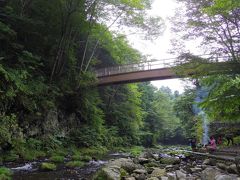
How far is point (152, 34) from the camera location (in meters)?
20.2

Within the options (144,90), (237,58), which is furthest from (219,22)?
(144,90)

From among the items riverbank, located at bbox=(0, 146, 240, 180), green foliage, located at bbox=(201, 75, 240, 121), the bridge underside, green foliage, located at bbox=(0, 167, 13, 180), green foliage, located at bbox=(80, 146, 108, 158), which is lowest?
green foliage, located at bbox=(80, 146, 108, 158)

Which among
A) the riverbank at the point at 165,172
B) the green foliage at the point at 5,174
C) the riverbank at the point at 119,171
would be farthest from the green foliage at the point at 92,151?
the green foliage at the point at 5,174

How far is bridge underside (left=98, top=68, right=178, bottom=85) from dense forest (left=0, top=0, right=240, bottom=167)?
1926 millimetres

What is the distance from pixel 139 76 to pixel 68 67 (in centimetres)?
553

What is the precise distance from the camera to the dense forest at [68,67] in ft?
29.3

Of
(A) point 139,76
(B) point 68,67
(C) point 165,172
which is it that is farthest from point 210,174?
(A) point 139,76

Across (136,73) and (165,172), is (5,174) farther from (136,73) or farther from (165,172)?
(136,73)

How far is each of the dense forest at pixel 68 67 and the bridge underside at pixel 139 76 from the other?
75.8 inches

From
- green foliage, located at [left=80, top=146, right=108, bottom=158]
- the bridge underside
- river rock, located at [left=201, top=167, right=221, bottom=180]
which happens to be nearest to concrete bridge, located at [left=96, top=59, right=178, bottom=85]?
the bridge underside

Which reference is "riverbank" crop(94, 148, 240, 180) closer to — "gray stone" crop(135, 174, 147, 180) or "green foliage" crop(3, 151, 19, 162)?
"gray stone" crop(135, 174, 147, 180)

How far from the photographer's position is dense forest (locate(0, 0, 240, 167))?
352 inches

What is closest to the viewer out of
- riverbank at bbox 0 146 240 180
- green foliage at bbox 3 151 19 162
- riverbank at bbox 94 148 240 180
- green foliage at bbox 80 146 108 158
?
riverbank at bbox 94 148 240 180

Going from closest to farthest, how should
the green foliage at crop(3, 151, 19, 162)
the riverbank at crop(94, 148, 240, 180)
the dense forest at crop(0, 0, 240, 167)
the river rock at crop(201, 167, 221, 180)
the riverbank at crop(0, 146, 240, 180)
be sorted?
the river rock at crop(201, 167, 221, 180)
the riverbank at crop(94, 148, 240, 180)
the riverbank at crop(0, 146, 240, 180)
the dense forest at crop(0, 0, 240, 167)
the green foliage at crop(3, 151, 19, 162)
